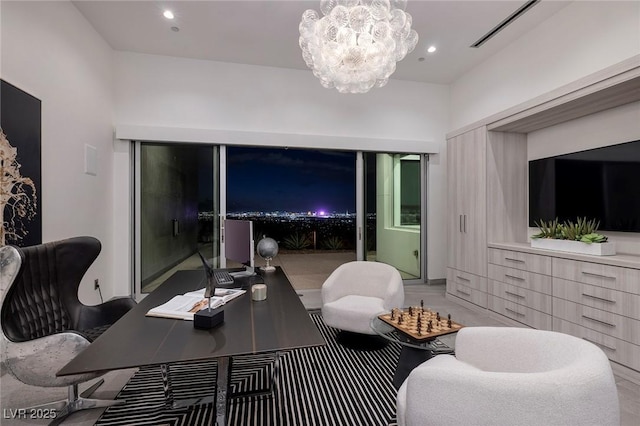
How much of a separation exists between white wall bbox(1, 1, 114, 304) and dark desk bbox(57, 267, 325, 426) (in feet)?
6.79

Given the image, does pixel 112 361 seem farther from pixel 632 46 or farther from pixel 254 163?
pixel 632 46

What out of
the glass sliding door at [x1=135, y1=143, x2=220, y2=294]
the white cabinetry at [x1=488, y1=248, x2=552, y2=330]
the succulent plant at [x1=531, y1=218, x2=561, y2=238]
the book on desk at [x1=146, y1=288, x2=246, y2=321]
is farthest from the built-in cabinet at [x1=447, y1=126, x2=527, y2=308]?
the glass sliding door at [x1=135, y1=143, x2=220, y2=294]

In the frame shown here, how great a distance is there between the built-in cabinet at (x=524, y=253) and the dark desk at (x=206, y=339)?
2519 millimetres

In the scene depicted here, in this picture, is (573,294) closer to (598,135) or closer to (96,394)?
(598,135)

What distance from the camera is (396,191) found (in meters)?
5.38

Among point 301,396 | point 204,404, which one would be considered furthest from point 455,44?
point 204,404

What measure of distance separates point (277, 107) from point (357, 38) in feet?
8.11

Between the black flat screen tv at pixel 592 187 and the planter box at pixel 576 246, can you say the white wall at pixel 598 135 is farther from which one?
the planter box at pixel 576 246

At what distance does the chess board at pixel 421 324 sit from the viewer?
1905 mm

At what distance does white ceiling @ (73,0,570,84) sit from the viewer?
10.9 feet

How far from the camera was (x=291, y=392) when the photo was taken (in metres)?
2.14

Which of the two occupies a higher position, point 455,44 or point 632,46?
point 455,44

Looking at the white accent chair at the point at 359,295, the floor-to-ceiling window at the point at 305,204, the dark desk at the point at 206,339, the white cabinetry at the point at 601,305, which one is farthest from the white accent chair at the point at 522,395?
the floor-to-ceiling window at the point at 305,204

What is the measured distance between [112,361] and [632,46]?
14.4 feet
